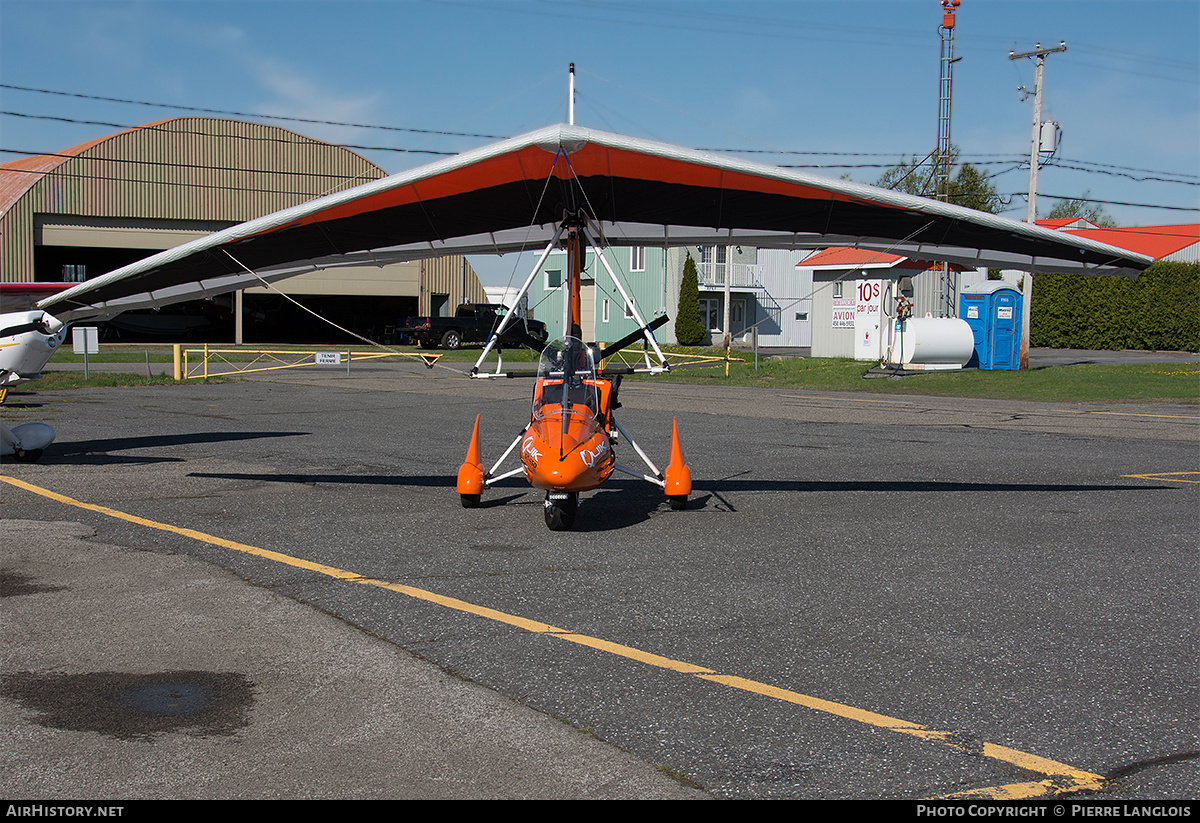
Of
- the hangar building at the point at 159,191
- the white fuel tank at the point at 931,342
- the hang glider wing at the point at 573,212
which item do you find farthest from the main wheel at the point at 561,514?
the hangar building at the point at 159,191

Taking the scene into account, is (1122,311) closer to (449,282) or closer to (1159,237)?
(1159,237)

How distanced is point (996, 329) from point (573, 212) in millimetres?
26867

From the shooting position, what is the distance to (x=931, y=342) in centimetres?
3259

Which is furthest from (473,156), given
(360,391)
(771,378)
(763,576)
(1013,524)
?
(771,378)

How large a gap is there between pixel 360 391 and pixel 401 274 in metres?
33.4

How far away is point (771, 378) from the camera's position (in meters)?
31.5

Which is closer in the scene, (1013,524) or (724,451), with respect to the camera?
(1013,524)

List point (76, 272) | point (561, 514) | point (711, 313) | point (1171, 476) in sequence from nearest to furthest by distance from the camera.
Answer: point (561, 514), point (1171, 476), point (76, 272), point (711, 313)

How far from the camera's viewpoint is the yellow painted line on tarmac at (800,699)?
371 centimetres

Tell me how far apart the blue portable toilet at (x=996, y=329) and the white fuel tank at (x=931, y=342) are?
2.85ft

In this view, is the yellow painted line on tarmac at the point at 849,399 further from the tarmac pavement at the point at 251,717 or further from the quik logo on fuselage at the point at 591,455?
the tarmac pavement at the point at 251,717

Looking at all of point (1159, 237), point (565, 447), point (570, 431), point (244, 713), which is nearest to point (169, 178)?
point (570, 431)

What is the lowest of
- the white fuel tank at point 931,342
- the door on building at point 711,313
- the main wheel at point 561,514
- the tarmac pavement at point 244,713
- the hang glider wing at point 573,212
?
the tarmac pavement at point 244,713
